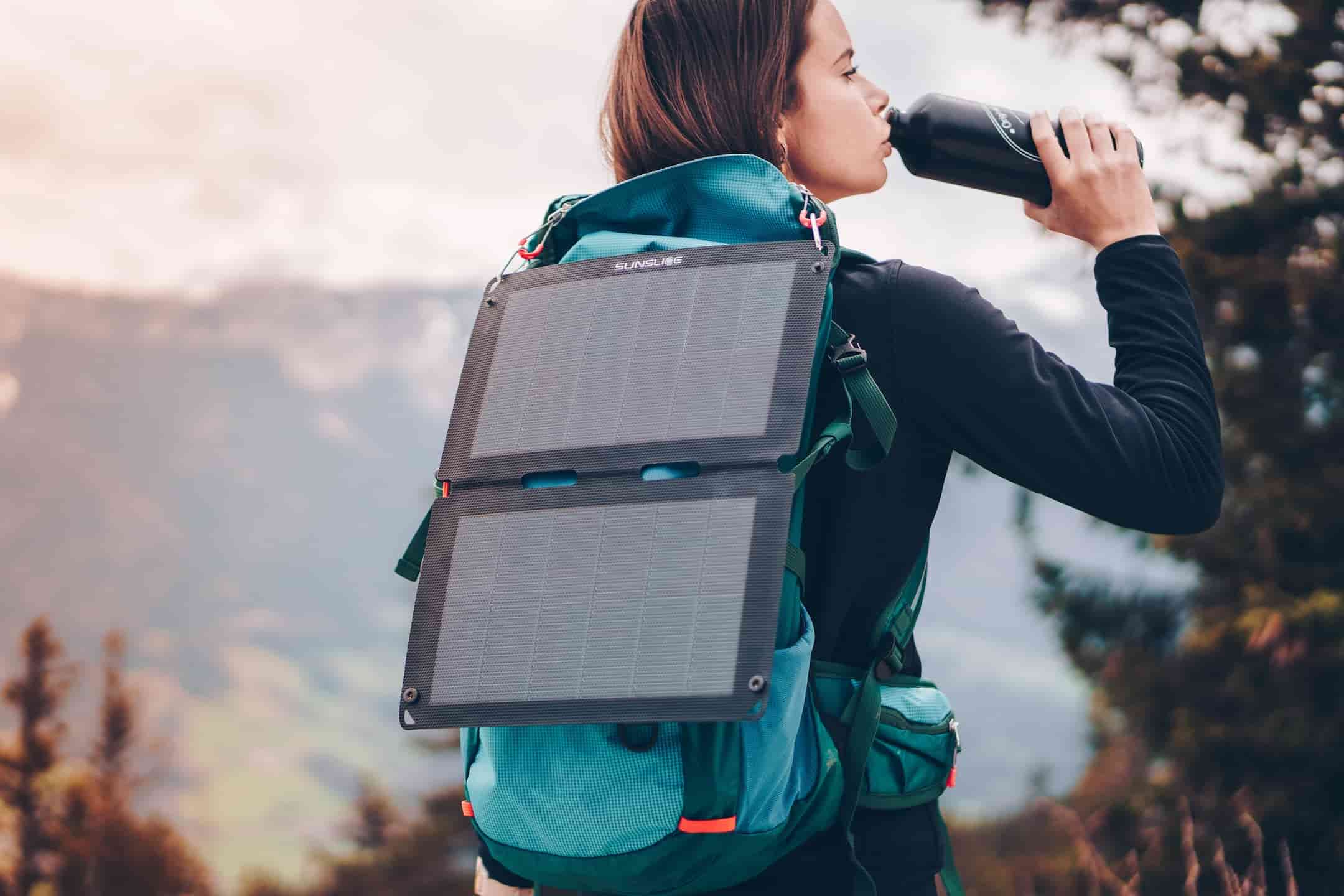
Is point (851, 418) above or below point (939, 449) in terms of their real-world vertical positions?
above

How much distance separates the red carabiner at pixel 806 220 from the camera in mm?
1581

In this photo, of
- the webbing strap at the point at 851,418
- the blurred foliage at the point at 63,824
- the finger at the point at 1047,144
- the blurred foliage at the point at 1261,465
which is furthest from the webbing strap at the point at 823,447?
the blurred foliage at the point at 63,824

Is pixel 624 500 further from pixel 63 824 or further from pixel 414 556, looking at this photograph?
pixel 63 824

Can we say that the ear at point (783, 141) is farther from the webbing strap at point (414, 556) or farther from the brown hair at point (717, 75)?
the webbing strap at point (414, 556)

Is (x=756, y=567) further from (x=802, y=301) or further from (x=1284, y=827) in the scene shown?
(x=1284, y=827)

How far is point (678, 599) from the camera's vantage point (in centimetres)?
144

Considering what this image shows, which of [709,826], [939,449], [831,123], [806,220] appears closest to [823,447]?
[939,449]

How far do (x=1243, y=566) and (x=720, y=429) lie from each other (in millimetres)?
6368

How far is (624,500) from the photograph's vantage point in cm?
151

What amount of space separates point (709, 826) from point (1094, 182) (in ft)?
3.60

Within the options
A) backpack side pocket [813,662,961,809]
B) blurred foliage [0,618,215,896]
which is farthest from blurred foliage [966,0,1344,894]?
blurred foliage [0,618,215,896]

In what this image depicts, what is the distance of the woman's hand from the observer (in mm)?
1714

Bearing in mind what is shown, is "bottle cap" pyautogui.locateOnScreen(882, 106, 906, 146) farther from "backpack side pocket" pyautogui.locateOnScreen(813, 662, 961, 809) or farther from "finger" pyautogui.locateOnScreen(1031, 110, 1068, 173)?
"backpack side pocket" pyautogui.locateOnScreen(813, 662, 961, 809)

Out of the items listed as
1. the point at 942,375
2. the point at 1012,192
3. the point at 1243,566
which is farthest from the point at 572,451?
the point at 1243,566
